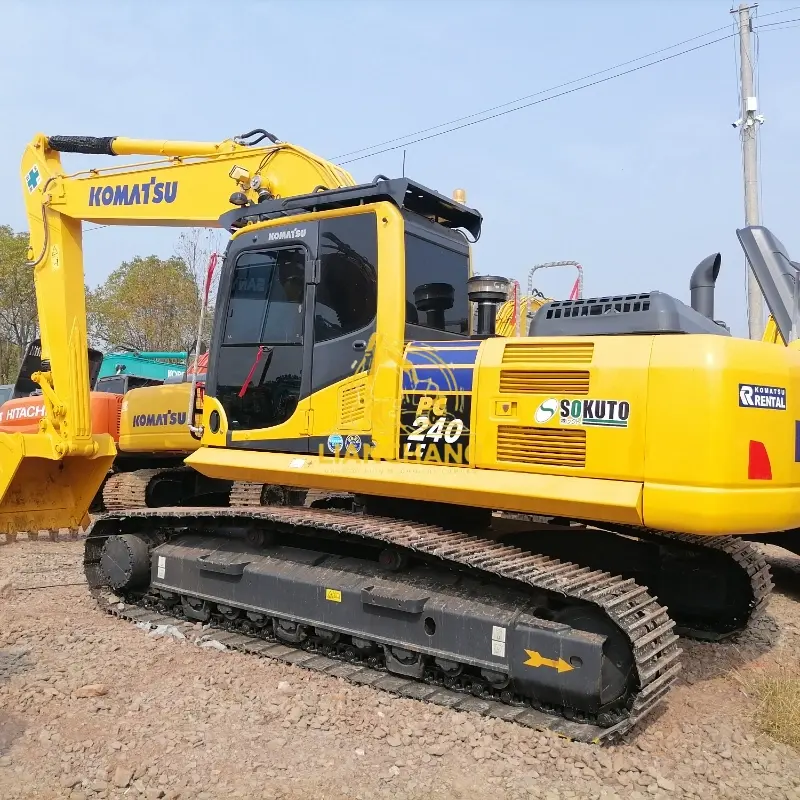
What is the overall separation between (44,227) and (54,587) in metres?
3.18

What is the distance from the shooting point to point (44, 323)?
7156 millimetres

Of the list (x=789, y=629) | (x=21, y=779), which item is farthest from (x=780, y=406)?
(x=21, y=779)

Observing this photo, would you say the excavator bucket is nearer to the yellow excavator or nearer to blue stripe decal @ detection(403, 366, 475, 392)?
the yellow excavator

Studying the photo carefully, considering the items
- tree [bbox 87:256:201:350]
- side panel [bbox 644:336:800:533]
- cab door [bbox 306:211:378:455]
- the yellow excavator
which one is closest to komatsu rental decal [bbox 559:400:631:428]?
the yellow excavator

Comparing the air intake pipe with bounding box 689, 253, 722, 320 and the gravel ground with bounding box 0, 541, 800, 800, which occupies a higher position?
the air intake pipe with bounding box 689, 253, 722, 320

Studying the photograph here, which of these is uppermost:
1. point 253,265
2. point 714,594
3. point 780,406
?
point 253,265

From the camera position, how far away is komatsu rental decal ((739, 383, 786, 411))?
3.79 meters

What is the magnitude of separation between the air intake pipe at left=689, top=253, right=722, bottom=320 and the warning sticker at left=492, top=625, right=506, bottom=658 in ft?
7.89

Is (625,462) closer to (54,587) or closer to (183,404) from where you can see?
(54,587)

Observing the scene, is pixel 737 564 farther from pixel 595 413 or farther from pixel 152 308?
pixel 152 308

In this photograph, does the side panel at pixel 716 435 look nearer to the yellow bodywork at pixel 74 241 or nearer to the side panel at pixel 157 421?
the yellow bodywork at pixel 74 241

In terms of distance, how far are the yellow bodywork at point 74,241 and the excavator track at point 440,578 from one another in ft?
4.74

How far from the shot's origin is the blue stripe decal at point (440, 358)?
177 inches

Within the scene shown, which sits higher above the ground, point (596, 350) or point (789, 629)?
point (596, 350)
